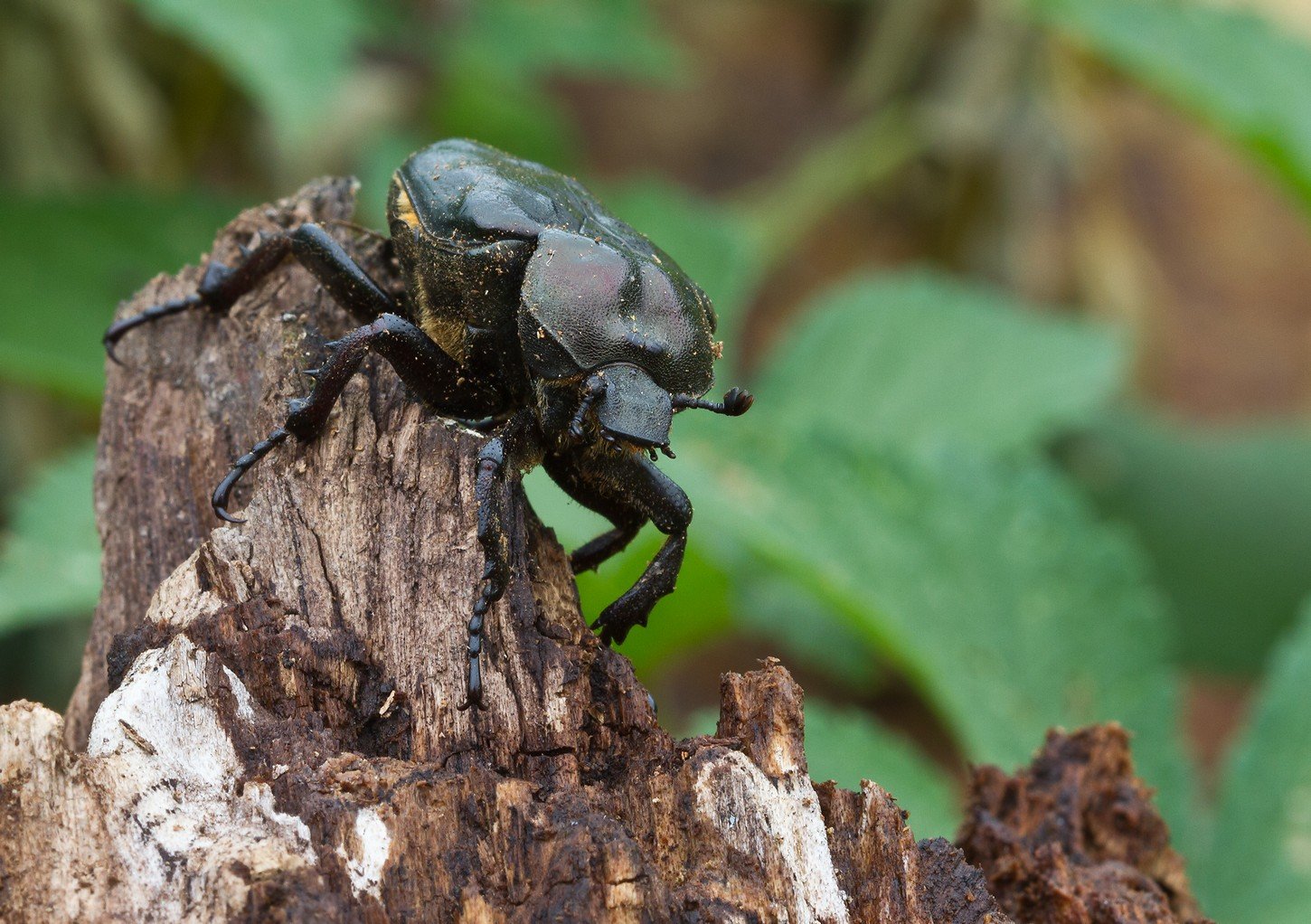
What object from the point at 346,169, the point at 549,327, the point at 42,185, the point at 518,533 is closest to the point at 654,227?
the point at 346,169

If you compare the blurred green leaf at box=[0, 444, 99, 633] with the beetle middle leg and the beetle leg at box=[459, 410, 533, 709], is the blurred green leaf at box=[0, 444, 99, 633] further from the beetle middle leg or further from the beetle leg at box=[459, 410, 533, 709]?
the beetle leg at box=[459, 410, 533, 709]

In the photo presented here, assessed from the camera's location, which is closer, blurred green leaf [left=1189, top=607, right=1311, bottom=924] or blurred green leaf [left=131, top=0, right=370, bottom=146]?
blurred green leaf [left=1189, top=607, right=1311, bottom=924]

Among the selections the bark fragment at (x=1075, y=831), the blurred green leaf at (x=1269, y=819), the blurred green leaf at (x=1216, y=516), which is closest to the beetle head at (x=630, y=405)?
the bark fragment at (x=1075, y=831)

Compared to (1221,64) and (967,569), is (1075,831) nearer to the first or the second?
(967,569)

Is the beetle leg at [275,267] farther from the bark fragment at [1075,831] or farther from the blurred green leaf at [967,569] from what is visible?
the bark fragment at [1075,831]

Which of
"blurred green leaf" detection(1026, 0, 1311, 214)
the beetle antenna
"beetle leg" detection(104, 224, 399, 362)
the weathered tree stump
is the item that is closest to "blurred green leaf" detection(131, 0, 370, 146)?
"beetle leg" detection(104, 224, 399, 362)

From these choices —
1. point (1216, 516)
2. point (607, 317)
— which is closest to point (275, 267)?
point (607, 317)

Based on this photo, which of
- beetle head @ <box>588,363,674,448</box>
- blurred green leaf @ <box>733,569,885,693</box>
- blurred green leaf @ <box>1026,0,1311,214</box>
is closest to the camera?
beetle head @ <box>588,363,674,448</box>
